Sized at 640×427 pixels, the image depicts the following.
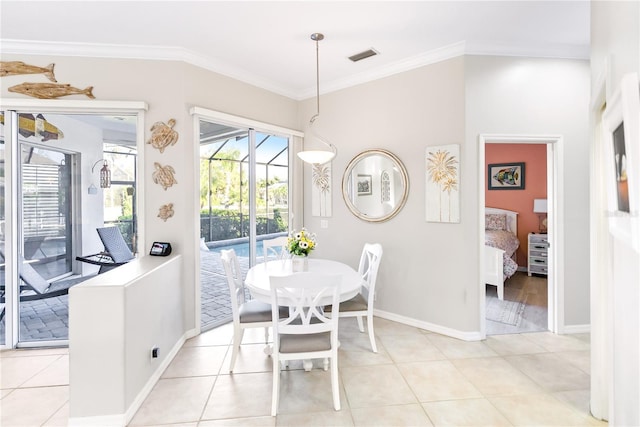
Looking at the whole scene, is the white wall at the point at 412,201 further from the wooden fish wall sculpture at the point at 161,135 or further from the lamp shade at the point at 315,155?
the wooden fish wall sculpture at the point at 161,135

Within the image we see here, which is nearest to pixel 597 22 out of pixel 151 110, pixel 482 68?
pixel 482 68

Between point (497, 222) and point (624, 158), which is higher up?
point (624, 158)

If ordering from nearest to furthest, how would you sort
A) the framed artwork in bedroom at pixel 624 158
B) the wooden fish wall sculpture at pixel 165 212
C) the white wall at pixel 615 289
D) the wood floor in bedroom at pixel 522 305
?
1. the framed artwork in bedroom at pixel 624 158
2. the white wall at pixel 615 289
3. the wooden fish wall sculpture at pixel 165 212
4. the wood floor in bedroom at pixel 522 305

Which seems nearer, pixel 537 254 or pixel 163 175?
pixel 163 175

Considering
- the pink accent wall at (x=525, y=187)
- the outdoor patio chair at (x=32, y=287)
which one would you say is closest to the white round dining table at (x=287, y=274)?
the outdoor patio chair at (x=32, y=287)

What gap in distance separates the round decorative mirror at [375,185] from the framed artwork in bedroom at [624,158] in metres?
2.12

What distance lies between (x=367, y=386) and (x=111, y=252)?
2712mm

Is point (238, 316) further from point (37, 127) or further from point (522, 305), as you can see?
point (522, 305)

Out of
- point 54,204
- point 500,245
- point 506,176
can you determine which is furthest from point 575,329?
point 54,204

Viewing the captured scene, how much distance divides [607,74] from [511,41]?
1.73 meters

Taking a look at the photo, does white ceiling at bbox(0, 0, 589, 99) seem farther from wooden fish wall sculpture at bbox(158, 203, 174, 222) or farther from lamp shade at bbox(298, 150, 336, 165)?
wooden fish wall sculpture at bbox(158, 203, 174, 222)

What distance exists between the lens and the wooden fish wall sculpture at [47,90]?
2900mm

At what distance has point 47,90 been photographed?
2.93 metres

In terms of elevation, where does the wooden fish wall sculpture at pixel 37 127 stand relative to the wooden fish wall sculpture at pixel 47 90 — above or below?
below
